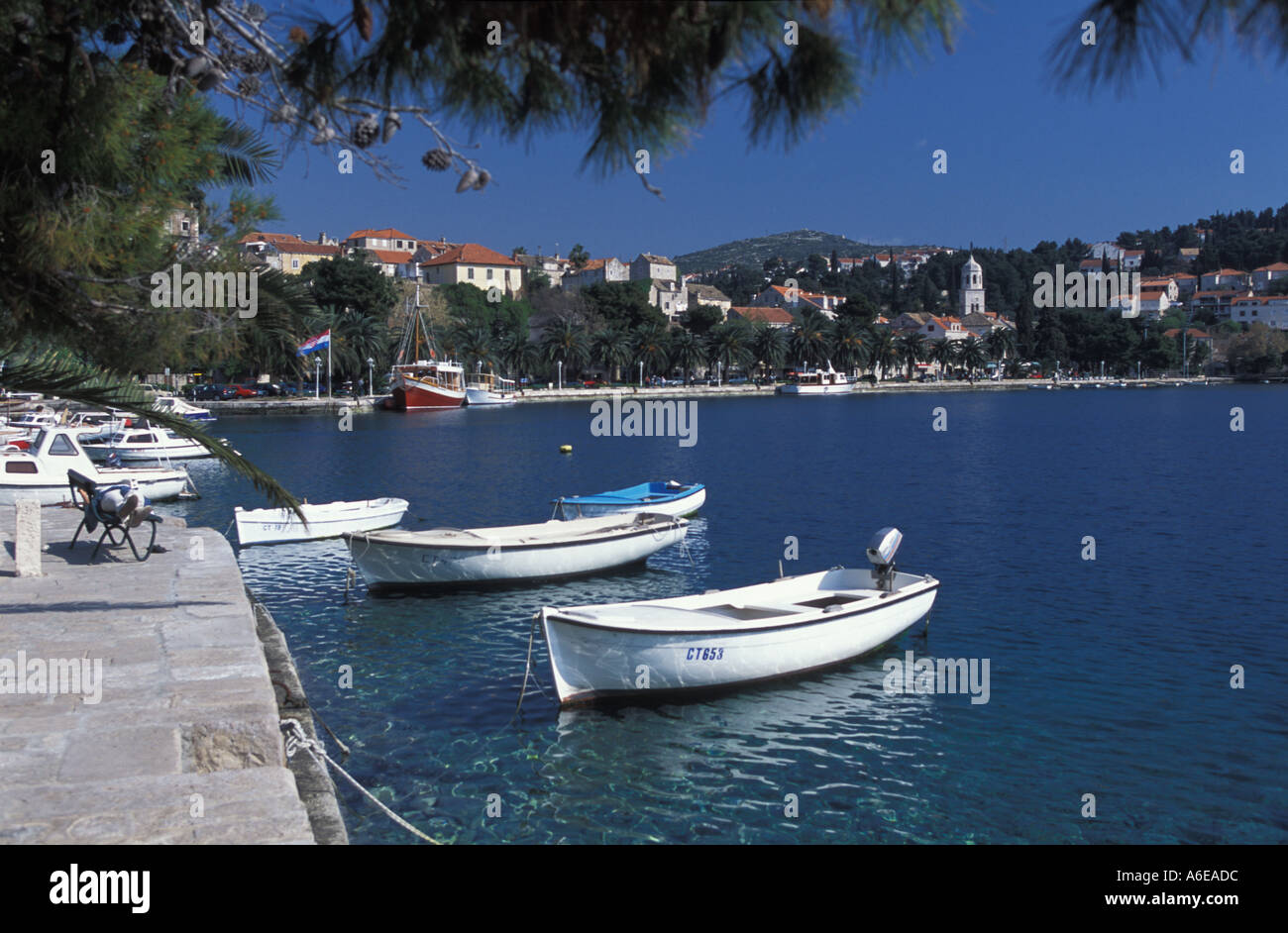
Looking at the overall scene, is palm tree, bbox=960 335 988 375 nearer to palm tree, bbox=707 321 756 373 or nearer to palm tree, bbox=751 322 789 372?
palm tree, bbox=751 322 789 372

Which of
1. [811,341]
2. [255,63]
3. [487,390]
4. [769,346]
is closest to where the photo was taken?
[255,63]

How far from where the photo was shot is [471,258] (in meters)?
152

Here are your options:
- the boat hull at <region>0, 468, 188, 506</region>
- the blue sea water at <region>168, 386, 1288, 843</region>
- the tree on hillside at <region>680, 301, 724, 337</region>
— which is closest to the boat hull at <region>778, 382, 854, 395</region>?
the tree on hillside at <region>680, 301, 724, 337</region>

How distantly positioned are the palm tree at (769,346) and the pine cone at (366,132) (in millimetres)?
138525

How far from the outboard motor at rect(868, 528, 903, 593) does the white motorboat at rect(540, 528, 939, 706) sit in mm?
390

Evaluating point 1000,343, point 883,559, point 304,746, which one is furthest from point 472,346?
point 304,746

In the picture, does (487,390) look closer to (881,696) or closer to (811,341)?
(811,341)

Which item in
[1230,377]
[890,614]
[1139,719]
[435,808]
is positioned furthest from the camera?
[1230,377]

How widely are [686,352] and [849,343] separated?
31.6m

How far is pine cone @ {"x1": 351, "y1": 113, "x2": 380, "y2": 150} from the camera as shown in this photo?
17.3 feet
